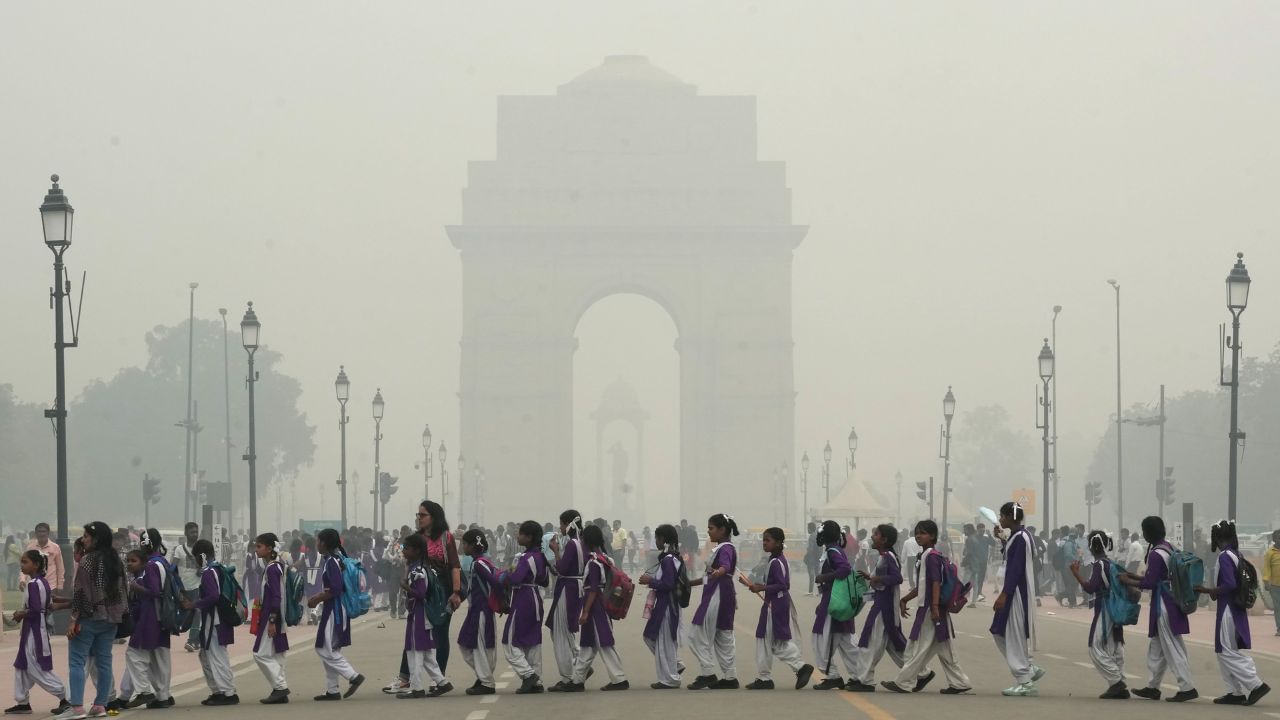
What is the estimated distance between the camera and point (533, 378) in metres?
95.2

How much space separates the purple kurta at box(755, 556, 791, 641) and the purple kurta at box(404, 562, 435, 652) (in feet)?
8.90

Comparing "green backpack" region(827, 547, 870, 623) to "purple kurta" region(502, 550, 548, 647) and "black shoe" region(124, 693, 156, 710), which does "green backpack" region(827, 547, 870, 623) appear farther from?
"black shoe" region(124, 693, 156, 710)

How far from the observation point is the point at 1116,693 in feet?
55.4

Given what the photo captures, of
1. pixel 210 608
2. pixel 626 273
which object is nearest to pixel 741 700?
pixel 210 608

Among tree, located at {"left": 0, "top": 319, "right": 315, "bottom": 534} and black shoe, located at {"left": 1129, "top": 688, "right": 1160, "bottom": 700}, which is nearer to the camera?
black shoe, located at {"left": 1129, "top": 688, "right": 1160, "bottom": 700}

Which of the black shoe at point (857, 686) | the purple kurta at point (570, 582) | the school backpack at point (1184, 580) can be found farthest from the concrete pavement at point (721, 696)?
the school backpack at point (1184, 580)

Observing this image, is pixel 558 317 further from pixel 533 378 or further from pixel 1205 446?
pixel 1205 446

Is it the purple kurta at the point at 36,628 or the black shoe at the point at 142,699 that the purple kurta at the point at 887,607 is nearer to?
the black shoe at the point at 142,699

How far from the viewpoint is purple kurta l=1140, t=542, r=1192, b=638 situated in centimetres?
1678

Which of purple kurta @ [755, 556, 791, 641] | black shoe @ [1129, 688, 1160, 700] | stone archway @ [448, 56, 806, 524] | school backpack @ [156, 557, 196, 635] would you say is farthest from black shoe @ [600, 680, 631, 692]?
stone archway @ [448, 56, 806, 524]

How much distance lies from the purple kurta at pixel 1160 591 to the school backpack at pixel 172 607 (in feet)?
24.5

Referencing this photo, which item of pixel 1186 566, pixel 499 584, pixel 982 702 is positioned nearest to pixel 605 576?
pixel 499 584

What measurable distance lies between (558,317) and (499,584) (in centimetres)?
7714

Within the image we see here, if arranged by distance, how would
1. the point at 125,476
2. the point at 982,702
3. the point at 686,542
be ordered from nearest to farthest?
the point at 982,702 → the point at 686,542 → the point at 125,476
